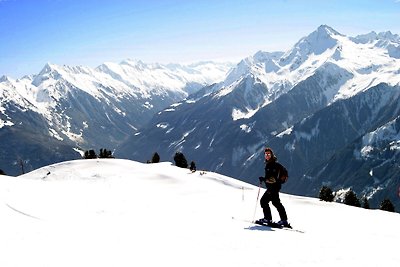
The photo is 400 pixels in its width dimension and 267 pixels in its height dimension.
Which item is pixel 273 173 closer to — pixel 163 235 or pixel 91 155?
pixel 163 235

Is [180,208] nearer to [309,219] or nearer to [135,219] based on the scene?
[135,219]

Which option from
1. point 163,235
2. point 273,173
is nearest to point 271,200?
point 273,173

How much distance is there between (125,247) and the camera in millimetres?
13102

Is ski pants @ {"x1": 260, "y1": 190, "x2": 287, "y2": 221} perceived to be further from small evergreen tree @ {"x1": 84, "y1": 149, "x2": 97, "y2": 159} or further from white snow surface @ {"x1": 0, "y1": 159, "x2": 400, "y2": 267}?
small evergreen tree @ {"x1": 84, "y1": 149, "x2": 97, "y2": 159}

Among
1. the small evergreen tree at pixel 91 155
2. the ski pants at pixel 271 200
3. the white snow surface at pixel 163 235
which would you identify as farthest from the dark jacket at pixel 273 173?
the small evergreen tree at pixel 91 155

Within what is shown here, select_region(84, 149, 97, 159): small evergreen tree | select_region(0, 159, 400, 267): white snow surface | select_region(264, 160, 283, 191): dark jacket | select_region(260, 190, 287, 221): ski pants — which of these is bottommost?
select_region(0, 159, 400, 267): white snow surface

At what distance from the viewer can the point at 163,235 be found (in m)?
15.1

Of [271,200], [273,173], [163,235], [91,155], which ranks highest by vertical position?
[91,155]

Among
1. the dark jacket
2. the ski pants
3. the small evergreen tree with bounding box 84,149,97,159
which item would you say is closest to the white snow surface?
the ski pants

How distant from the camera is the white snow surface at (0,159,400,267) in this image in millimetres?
12188

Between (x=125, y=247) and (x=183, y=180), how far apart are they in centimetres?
2943

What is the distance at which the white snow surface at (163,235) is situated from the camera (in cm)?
1219

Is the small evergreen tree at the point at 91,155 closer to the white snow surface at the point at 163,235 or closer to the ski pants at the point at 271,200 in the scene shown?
the white snow surface at the point at 163,235

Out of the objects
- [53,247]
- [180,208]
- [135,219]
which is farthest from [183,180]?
[53,247]
